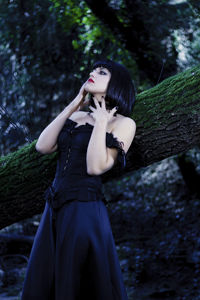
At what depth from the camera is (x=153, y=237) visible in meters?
5.51

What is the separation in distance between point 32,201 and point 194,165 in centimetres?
383

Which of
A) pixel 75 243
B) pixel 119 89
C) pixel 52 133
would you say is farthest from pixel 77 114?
pixel 75 243

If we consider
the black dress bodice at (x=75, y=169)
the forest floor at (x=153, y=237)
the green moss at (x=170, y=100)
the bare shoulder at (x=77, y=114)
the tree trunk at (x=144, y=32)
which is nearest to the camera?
the black dress bodice at (x=75, y=169)

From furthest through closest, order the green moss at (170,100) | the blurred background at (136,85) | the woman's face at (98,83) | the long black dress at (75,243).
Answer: the blurred background at (136,85)
the green moss at (170,100)
the woman's face at (98,83)
the long black dress at (75,243)

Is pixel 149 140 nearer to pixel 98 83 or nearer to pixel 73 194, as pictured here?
pixel 98 83

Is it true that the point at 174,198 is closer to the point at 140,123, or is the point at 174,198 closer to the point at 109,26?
the point at 109,26

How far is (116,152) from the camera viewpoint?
7.18 feet

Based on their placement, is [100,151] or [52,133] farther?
[52,133]

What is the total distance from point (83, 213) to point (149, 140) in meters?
0.92

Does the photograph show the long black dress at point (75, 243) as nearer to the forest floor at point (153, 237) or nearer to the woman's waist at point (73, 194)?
the woman's waist at point (73, 194)

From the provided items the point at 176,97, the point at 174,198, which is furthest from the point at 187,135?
the point at 174,198

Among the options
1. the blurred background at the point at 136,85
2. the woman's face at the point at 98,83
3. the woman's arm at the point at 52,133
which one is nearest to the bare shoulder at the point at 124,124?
the woman's face at the point at 98,83

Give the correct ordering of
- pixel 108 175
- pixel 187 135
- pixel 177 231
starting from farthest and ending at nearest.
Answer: pixel 177 231 → pixel 108 175 → pixel 187 135

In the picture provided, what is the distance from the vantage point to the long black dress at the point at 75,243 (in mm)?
2080
